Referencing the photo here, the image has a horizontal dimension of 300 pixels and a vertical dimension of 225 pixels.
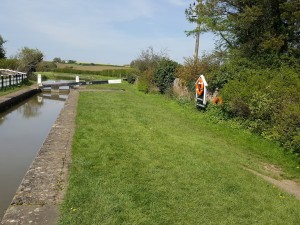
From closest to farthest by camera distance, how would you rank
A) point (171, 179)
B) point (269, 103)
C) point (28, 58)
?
point (171, 179) < point (269, 103) < point (28, 58)

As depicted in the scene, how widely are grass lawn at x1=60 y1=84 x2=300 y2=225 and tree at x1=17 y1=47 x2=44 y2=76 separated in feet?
109

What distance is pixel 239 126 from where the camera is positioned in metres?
10.4

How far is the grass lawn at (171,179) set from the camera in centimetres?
414

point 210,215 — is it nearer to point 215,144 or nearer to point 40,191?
point 40,191

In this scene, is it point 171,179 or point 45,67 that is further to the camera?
point 45,67

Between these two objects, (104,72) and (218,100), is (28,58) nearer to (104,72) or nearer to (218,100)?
(104,72)

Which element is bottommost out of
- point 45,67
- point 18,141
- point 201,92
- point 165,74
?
point 18,141

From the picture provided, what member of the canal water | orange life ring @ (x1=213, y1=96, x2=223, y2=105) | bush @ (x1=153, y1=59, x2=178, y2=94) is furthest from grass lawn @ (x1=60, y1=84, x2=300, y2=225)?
bush @ (x1=153, y1=59, x2=178, y2=94)

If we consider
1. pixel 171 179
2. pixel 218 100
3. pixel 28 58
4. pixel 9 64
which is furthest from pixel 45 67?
pixel 171 179

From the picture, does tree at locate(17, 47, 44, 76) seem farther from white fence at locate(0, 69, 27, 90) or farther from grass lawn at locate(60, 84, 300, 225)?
grass lawn at locate(60, 84, 300, 225)

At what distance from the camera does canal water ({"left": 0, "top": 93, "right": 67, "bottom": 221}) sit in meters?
5.70

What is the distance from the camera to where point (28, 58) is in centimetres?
4175

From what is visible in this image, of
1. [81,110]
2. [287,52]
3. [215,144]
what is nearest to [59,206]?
[215,144]

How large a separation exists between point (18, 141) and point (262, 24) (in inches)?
364
